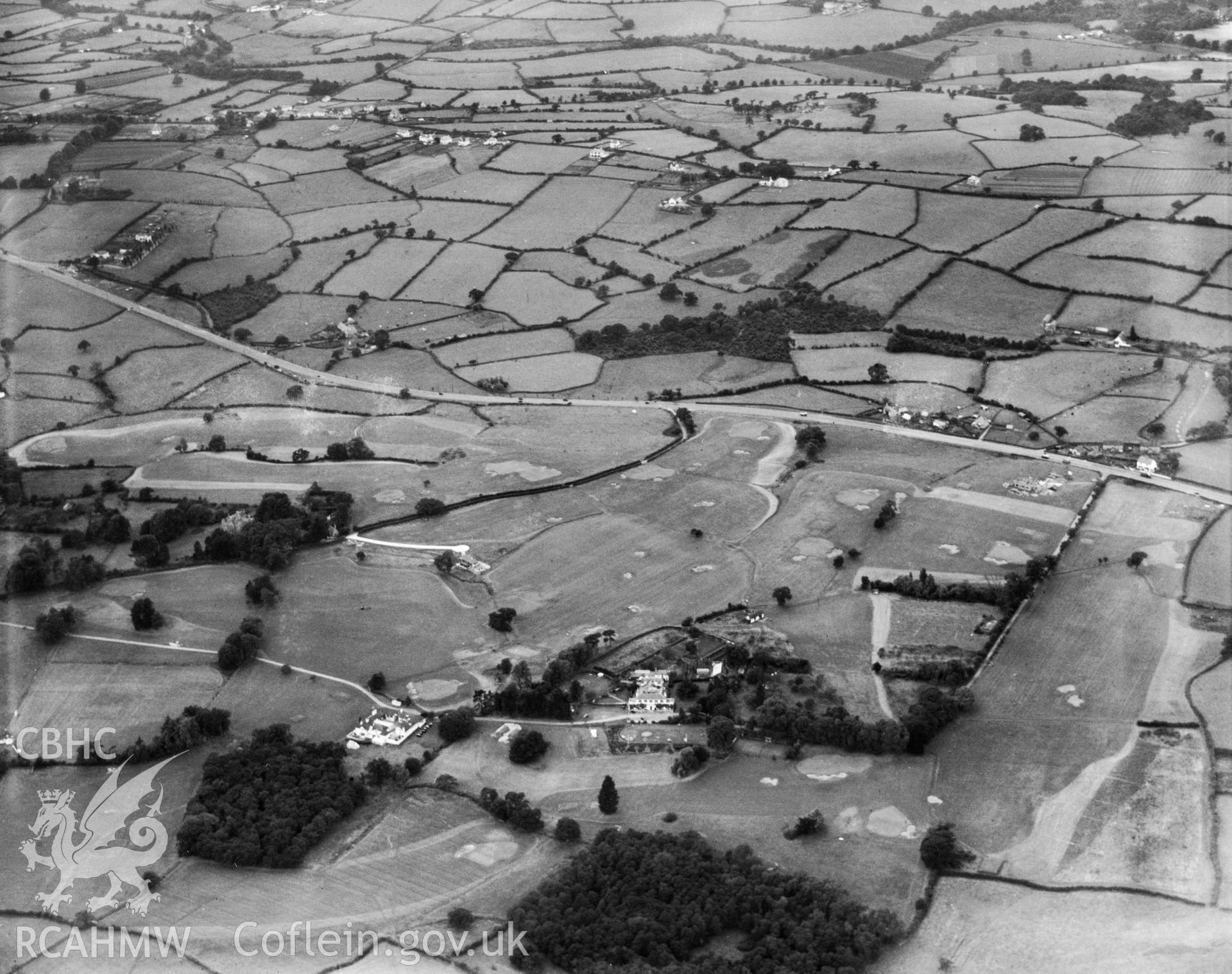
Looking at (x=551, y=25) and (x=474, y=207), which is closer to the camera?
(x=474, y=207)

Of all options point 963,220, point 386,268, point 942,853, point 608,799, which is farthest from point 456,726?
point 963,220

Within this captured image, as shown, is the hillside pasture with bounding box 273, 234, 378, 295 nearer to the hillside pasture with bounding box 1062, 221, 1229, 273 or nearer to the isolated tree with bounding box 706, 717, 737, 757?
the hillside pasture with bounding box 1062, 221, 1229, 273

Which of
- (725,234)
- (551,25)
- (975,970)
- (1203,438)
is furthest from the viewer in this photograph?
(551,25)

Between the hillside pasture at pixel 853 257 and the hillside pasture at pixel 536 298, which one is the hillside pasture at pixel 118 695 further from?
the hillside pasture at pixel 853 257

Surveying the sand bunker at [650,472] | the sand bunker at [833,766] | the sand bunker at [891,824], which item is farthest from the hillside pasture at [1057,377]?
the sand bunker at [891,824]

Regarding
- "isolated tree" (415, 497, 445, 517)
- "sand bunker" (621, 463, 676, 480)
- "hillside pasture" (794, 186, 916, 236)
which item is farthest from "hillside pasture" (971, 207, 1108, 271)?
"isolated tree" (415, 497, 445, 517)

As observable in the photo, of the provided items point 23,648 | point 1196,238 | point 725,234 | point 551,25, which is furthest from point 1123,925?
point 551,25

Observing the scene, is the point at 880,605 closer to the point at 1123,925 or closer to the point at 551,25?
the point at 1123,925
